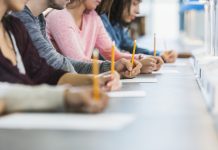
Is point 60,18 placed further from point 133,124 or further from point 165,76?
point 133,124

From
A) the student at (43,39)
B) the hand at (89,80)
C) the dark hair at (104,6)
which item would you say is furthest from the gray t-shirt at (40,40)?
the dark hair at (104,6)

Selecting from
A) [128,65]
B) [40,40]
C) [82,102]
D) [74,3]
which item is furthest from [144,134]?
[74,3]

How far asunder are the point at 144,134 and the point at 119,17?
6.27 ft

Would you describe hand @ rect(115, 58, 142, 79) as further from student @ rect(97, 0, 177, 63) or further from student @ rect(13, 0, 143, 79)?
student @ rect(97, 0, 177, 63)

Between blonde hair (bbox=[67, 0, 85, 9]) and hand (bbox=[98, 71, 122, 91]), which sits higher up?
blonde hair (bbox=[67, 0, 85, 9])

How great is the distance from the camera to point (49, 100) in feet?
3.05

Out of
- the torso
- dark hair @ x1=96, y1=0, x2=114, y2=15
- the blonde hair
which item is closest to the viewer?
the torso

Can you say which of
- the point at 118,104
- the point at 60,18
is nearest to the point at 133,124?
the point at 118,104

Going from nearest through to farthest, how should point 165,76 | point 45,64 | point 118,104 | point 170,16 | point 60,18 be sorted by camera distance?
point 118,104 < point 45,64 < point 165,76 < point 60,18 < point 170,16

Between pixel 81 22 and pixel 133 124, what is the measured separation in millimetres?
1357

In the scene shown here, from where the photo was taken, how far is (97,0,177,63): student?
8.15 ft

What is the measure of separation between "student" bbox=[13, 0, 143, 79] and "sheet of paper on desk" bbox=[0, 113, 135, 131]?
471mm

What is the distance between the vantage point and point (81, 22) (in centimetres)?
223

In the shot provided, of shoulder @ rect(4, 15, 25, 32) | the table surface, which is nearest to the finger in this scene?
shoulder @ rect(4, 15, 25, 32)
